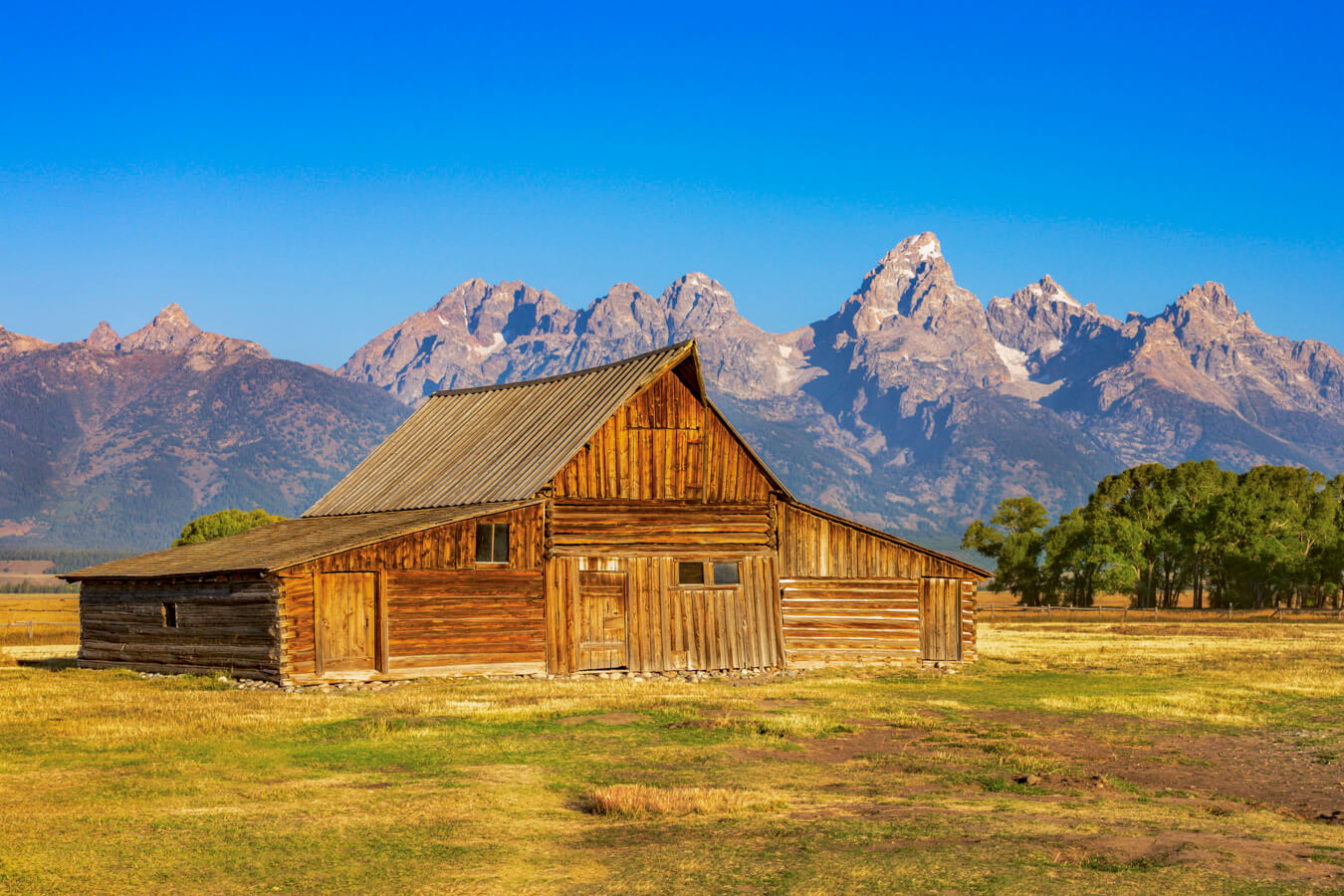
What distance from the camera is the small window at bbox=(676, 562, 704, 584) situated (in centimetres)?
3897

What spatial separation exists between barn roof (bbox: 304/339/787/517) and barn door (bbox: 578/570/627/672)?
3306 mm

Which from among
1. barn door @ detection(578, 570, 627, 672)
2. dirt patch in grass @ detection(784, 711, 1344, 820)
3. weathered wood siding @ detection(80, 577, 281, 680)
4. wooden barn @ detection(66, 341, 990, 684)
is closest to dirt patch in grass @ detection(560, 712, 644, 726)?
dirt patch in grass @ detection(784, 711, 1344, 820)

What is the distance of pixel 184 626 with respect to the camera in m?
36.0

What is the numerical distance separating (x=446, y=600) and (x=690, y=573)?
766 centimetres

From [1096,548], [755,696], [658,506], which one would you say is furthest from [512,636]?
[1096,548]

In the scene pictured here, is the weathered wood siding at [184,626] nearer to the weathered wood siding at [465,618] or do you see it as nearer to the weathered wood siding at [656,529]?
the weathered wood siding at [465,618]

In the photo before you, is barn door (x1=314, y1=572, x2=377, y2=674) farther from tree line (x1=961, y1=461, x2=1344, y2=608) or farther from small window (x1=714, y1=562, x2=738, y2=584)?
tree line (x1=961, y1=461, x2=1344, y2=608)

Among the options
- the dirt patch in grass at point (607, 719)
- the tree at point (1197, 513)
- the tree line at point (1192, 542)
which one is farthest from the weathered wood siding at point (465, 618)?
the tree at point (1197, 513)

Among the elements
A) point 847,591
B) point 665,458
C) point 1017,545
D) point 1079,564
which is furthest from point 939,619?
point 1017,545

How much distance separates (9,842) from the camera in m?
13.9

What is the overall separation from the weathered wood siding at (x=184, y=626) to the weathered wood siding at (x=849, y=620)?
15.6 metres

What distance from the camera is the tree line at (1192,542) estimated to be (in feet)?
336

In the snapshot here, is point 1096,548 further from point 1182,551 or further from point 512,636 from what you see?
point 512,636

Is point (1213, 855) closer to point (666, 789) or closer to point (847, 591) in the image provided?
point (666, 789)
